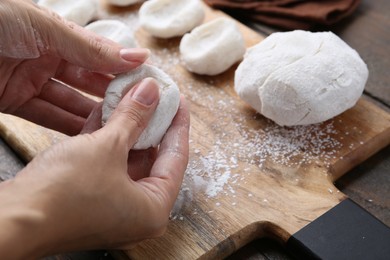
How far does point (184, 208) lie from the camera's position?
116 cm

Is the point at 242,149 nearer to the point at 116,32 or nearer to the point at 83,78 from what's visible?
the point at 83,78

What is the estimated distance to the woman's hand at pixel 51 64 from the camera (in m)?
1.11

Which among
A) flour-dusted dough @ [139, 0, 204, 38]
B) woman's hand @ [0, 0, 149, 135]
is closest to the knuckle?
woman's hand @ [0, 0, 149, 135]

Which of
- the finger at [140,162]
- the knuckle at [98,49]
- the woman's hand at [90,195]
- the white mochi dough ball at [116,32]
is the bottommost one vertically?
the finger at [140,162]

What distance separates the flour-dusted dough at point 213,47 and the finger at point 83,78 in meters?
0.31

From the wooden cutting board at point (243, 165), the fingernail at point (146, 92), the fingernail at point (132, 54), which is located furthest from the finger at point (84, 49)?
the wooden cutting board at point (243, 165)

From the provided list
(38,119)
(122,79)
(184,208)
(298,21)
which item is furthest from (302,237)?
Answer: (298,21)

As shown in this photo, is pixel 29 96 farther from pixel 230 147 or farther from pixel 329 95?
Answer: pixel 329 95

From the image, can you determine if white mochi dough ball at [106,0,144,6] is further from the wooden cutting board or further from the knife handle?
the knife handle

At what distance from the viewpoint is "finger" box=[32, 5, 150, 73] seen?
3.64 ft

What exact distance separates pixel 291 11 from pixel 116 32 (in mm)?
587

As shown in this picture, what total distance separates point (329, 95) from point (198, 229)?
461 millimetres

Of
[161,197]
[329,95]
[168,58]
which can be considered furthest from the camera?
[168,58]

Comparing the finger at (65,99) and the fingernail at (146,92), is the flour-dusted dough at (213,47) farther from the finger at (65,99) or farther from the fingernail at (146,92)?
the fingernail at (146,92)
